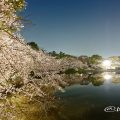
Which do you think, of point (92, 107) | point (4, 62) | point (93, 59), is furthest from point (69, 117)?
point (93, 59)

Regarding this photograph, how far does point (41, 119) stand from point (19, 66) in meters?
14.5

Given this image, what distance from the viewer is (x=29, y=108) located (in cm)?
2562

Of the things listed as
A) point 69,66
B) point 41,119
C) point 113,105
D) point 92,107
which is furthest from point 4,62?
point 69,66

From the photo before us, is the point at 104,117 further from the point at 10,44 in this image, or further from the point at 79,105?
the point at 10,44

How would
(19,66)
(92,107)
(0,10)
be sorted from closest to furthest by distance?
(0,10) → (19,66) → (92,107)

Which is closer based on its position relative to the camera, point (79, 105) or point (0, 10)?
point (0, 10)

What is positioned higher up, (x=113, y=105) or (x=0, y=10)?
(x=0, y=10)

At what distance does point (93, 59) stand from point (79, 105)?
4363 inches

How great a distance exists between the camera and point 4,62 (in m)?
8.03

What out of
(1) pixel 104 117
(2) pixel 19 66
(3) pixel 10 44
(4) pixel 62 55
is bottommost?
(1) pixel 104 117

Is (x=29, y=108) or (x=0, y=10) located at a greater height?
(x=0, y=10)

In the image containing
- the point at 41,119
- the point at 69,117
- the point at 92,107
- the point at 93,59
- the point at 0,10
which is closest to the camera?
the point at 0,10

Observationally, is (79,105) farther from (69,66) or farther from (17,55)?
(69,66)

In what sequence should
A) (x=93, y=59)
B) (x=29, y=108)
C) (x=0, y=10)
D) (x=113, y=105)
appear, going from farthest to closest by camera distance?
(x=93, y=59), (x=113, y=105), (x=29, y=108), (x=0, y=10)
